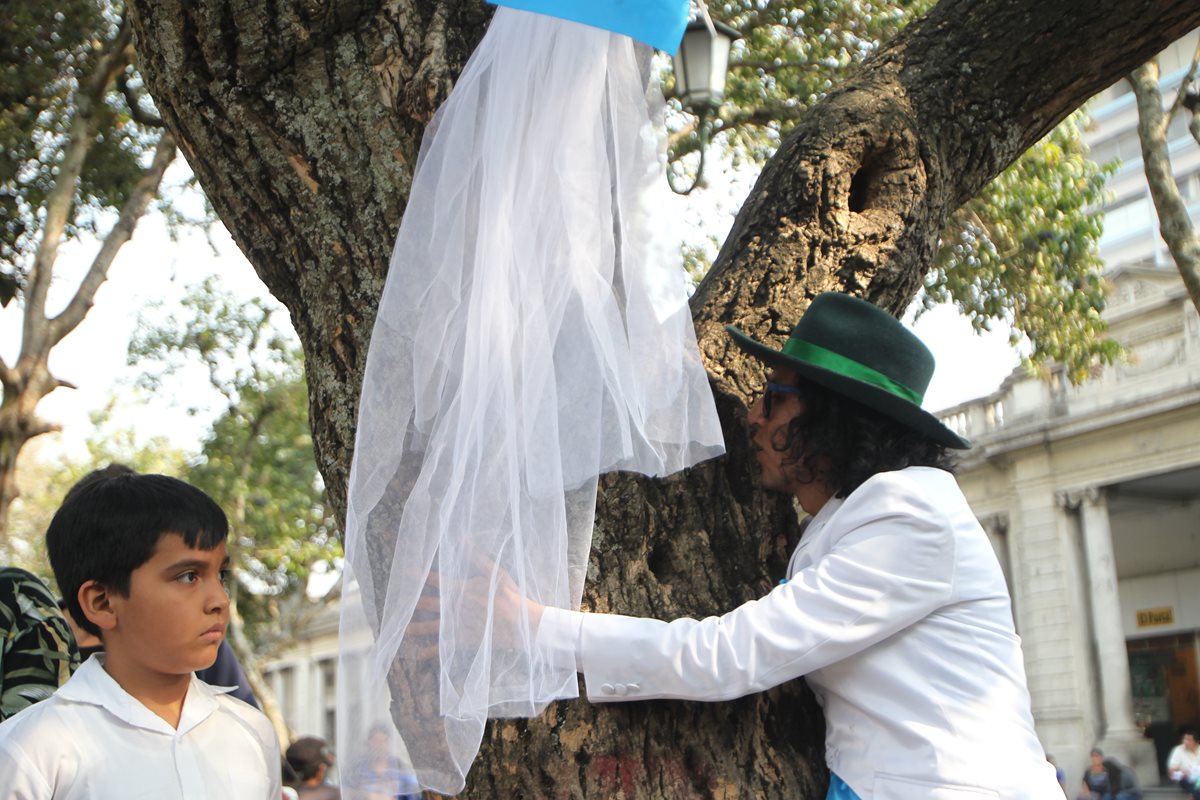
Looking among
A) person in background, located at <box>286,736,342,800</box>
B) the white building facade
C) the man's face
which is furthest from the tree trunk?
the white building facade

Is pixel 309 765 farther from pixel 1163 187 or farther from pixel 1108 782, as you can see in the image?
pixel 1108 782

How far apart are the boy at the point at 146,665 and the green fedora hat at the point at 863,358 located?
113 cm

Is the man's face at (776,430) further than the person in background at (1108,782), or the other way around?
the person in background at (1108,782)

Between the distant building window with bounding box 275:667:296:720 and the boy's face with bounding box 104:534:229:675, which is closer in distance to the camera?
the boy's face with bounding box 104:534:229:675

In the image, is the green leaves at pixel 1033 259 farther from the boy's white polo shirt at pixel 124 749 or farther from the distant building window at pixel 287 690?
the distant building window at pixel 287 690

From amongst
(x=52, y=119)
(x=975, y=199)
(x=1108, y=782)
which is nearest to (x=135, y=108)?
(x=52, y=119)

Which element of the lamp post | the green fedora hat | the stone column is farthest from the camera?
the stone column

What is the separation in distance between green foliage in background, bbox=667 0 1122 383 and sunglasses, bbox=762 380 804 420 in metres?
6.47

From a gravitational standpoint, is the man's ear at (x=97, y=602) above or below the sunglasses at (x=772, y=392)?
below

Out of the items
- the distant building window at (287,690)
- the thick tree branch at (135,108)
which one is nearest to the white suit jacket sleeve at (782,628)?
the thick tree branch at (135,108)

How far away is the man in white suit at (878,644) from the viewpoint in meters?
2.12

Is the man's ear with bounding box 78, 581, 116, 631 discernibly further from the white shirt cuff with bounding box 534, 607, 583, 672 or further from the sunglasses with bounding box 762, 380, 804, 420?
the sunglasses with bounding box 762, 380, 804, 420

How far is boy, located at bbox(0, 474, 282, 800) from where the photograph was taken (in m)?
1.99

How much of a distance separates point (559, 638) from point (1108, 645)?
21281mm
